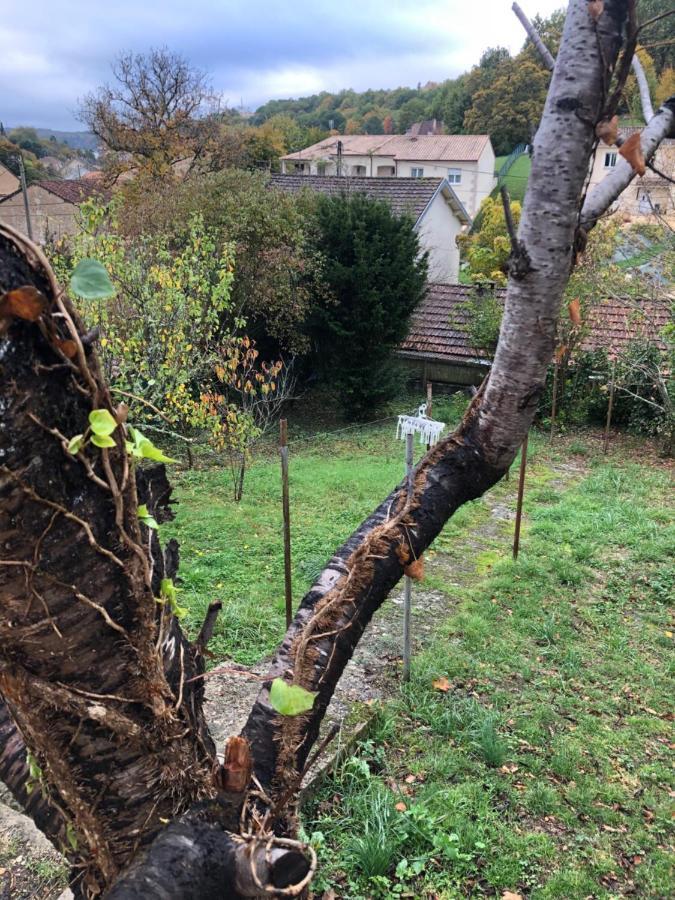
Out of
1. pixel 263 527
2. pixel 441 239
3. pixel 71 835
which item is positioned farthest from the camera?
pixel 441 239

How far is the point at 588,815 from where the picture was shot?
2.96m

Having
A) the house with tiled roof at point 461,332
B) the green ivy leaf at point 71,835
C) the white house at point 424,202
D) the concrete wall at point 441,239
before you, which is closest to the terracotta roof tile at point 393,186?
the white house at point 424,202

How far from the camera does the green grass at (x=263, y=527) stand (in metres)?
4.73

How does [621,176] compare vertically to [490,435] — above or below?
above

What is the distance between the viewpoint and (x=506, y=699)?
3777mm

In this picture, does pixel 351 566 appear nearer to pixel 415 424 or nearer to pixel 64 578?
pixel 64 578

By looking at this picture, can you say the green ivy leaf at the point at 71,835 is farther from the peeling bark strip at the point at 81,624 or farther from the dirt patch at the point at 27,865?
the dirt patch at the point at 27,865

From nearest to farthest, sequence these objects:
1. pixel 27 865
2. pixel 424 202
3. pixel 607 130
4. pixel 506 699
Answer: pixel 607 130
pixel 27 865
pixel 506 699
pixel 424 202

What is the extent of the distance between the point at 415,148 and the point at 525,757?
39.7m

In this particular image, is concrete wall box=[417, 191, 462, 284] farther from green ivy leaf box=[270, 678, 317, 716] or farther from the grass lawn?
green ivy leaf box=[270, 678, 317, 716]

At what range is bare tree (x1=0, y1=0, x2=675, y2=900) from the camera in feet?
3.20

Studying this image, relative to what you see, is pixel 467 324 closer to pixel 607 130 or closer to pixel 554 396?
pixel 554 396

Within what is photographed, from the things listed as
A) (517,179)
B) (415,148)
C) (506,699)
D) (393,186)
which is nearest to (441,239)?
(393,186)

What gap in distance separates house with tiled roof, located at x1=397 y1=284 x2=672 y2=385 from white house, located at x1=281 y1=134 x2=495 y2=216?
883 inches
